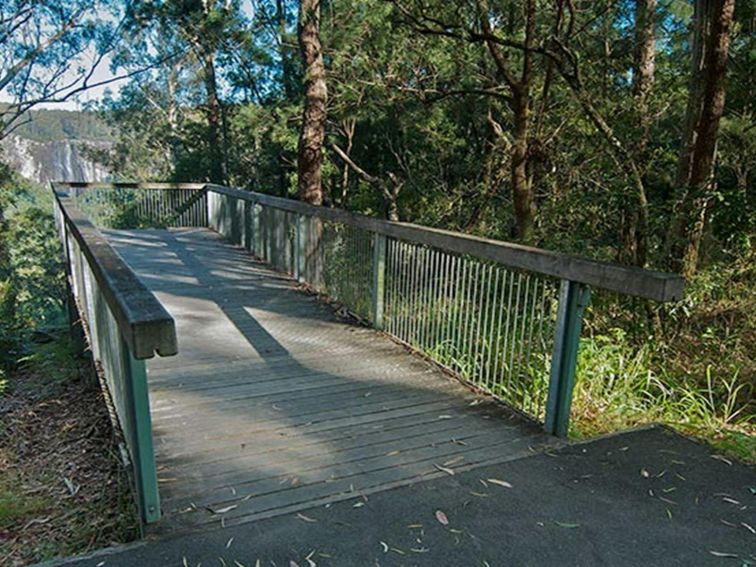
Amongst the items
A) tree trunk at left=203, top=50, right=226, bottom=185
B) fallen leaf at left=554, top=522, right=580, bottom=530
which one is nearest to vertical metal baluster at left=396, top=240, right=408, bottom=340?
fallen leaf at left=554, top=522, right=580, bottom=530

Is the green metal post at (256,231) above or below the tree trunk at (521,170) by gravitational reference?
below

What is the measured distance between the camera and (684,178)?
5.10 m

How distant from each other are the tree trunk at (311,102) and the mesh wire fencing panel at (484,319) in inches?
147

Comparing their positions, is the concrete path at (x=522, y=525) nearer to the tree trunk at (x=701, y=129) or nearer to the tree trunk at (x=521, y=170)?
the tree trunk at (x=701, y=129)

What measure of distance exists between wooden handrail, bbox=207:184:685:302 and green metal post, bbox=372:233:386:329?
10 centimetres

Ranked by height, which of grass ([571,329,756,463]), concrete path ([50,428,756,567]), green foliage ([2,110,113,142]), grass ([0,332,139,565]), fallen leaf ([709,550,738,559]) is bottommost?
grass ([0,332,139,565])

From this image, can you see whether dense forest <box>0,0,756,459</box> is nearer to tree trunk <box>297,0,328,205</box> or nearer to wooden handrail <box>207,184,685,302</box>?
tree trunk <box>297,0,328,205</box>

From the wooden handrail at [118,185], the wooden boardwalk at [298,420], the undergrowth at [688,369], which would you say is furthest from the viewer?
the wooden handrail at [118,185]

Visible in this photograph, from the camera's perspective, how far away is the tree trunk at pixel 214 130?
708 inches

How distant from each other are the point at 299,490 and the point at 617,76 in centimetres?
683

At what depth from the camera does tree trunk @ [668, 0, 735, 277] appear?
4676mm

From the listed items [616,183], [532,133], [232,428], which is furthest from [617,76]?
[232,428]

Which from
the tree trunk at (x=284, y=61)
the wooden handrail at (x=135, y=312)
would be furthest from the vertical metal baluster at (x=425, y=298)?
the tree trunk at (x=284, y=61)

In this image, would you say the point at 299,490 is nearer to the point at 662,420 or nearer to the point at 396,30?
the point at 662,420
